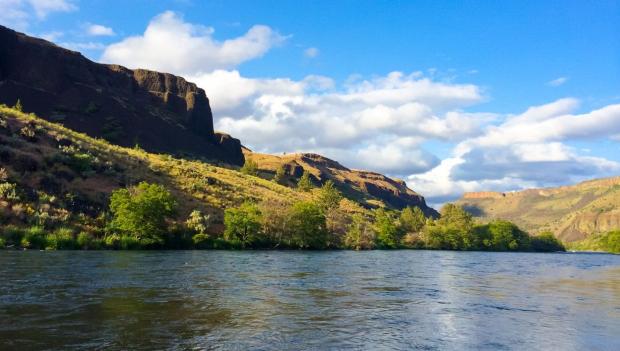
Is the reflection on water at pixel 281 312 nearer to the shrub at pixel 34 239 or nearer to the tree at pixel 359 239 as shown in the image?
the shrub at pixel 34 239

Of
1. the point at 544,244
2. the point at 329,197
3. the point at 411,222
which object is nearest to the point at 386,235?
the point at 329,197

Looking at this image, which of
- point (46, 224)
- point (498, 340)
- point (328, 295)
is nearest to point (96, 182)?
point (46, 224)

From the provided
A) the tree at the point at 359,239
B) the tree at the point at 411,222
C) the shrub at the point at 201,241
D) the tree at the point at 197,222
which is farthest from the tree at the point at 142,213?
the tree at the point at 411,222

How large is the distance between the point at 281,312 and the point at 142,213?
4132cm

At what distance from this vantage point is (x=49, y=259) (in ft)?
114

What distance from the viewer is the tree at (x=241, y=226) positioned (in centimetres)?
6450

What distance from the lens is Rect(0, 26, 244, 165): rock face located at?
148250 mm

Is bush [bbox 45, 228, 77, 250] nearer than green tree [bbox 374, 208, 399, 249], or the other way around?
bush [bbox 45, 228, 77, 250]

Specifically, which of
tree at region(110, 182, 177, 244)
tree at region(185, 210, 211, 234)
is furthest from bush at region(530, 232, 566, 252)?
tree at region(110, 182, 177, 244)

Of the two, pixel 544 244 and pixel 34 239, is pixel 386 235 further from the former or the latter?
pixel 544 244

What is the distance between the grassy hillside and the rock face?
70273mm

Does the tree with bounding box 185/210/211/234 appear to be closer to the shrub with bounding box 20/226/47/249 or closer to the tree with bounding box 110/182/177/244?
the tree with bounding box 110/182/177/244

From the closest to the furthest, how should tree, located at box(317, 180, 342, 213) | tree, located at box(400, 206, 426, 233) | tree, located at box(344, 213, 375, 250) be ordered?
tree, located at box(344, 213, 375, 250) → tree, located at box(317, 180, 342, 213) → tree, located at box(400, 206, 426, 233)

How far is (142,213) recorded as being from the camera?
55312 millimetres
